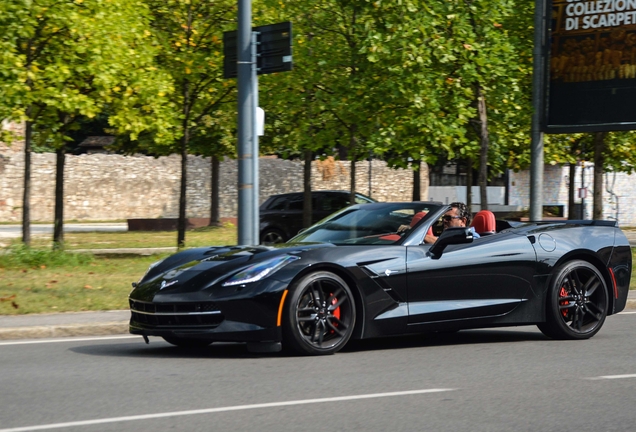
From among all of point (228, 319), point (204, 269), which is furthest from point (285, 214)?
point (228, 319)

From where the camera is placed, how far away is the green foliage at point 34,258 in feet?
56.7

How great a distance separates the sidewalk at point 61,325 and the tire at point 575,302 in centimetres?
435

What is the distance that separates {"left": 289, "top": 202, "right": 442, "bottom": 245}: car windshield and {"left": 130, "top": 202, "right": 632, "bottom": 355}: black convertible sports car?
0.02 m

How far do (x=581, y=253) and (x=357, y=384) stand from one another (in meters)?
3.68

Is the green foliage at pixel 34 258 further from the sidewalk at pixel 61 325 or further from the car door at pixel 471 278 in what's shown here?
the car door at pixel 471 278

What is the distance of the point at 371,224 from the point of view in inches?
382

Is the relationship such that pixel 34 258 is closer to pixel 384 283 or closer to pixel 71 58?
pixel 71 58

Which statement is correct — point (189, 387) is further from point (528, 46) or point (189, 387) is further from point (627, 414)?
point (528, 46)

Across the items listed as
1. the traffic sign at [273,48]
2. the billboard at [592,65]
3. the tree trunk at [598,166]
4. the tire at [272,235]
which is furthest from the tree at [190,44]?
the tree trunk at [598,166]

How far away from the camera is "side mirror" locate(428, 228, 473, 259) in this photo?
902 centimetres

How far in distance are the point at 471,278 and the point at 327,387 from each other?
259 cm

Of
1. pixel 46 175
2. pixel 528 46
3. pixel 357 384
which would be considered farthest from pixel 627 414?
pixel 46 175

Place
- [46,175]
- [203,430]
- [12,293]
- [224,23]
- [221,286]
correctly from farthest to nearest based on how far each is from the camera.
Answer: [46,175]
[224,23]
[12,293]
[221,286]
[203,430]

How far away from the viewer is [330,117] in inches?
948
